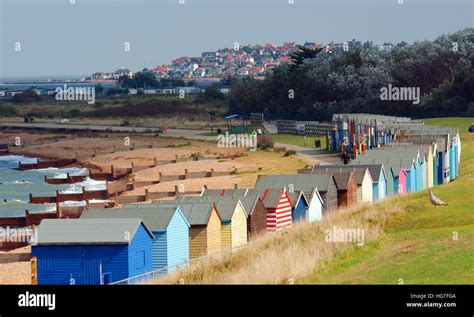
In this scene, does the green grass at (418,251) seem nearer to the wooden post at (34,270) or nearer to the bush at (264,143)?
the wooden post at (34,270)

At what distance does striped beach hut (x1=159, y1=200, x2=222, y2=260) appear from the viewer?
27.7 metres

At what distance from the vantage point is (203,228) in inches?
1096

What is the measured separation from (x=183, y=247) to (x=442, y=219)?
6.25 metres

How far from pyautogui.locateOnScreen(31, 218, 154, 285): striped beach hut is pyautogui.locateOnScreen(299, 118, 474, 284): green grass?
16.1ft

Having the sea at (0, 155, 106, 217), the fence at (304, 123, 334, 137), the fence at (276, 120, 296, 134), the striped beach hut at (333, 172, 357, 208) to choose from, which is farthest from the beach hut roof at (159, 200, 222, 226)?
the fence at (276, 120, 296, 134)

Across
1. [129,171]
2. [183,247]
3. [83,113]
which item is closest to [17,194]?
[129,171]

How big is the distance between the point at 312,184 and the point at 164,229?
30.6 ft

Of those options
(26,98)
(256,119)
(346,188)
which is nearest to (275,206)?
(346,188)

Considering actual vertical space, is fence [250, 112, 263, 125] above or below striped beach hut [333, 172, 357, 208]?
below

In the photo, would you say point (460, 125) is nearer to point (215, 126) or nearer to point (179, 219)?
point (215, 126)

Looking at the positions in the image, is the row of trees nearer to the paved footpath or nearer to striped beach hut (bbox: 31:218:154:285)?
the paved footpath

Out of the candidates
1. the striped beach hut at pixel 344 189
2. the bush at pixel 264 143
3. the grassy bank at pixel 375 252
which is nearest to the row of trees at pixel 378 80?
the bush at pixel 264 143

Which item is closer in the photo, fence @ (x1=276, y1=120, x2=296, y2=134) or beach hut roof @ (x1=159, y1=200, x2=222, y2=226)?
beach hut roof @ (x1=159, y1=200, x2=222, y2=226)
